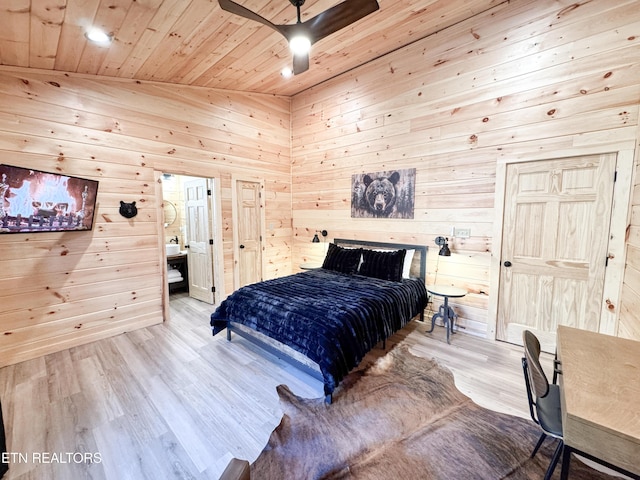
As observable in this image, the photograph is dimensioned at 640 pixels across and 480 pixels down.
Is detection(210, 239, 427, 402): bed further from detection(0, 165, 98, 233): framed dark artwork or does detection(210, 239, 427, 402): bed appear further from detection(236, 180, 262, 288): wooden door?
detection(0, 165, 98, 233): framed dark artwork

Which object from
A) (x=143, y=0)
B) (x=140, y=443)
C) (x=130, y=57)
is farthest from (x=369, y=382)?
(x=130, y=57)

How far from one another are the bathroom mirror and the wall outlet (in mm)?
4928

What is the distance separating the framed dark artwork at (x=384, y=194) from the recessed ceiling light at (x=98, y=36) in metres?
3.17

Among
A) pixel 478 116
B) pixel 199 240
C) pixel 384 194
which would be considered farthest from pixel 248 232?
pixel 478 116

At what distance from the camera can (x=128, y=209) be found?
343 centimetres

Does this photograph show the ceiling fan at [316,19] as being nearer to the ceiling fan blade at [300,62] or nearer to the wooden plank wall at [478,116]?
the ceiling fan blade at [300,62]

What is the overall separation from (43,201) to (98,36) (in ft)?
5.24

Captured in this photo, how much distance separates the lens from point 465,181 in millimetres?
3373

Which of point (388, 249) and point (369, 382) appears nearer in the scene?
point (369, 382)

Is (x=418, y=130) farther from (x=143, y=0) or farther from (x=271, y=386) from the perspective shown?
(x=271, y=386)

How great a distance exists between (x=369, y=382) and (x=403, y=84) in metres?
3.64

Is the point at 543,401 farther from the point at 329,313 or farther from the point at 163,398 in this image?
the point at 163,398

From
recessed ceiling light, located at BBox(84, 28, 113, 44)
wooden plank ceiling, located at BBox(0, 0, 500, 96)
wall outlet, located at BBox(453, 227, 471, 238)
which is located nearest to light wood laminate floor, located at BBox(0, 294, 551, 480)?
wall outlet, located at BBox(453, 227, 471, 238)

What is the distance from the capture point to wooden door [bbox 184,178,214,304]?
14.6 feet
